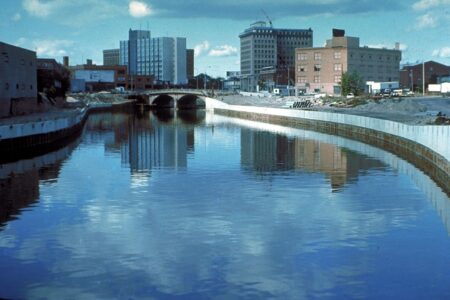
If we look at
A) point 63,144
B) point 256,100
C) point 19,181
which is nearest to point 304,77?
point 256,100

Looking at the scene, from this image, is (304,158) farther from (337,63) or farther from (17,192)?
(337,63)

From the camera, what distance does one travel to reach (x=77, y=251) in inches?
789

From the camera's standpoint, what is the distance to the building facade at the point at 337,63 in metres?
180

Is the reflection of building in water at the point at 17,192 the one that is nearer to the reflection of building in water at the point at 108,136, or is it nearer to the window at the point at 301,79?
the reflection of building in water at the point at 108,136

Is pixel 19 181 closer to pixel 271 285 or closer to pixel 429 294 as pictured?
pixel 271 285

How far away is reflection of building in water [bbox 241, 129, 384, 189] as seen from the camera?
4006 centimetres

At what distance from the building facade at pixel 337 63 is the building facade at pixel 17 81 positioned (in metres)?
109

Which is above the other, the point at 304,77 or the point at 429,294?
the point at 304,77

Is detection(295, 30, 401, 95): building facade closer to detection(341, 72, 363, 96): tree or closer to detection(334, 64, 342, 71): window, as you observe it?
detection(334, 64, 342, 71): window

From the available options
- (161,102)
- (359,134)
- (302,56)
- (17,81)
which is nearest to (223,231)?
(359,134)

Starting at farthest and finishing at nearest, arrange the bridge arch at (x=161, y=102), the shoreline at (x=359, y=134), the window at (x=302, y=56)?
1. the bridge arch at (x=161, y=102)
2. the window at (x=302, y=56)
3. the shoreline at (x=359, y=134)

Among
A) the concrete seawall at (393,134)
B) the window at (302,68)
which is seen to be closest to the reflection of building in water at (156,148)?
the concrete seawall at (393,134)

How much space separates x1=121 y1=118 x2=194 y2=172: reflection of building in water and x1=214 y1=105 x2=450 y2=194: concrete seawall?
585 inches

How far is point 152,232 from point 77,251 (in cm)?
313
